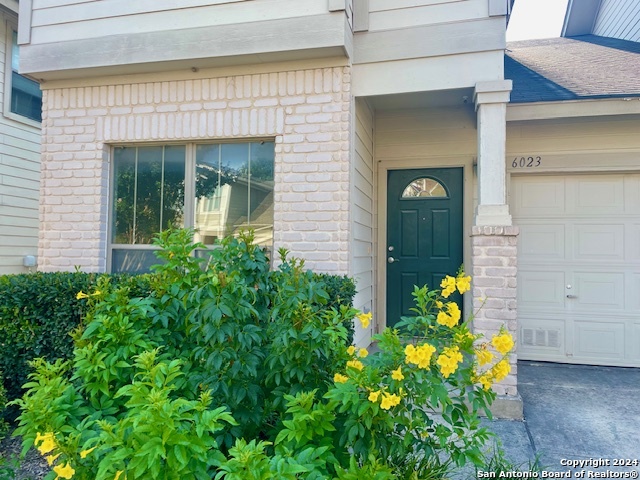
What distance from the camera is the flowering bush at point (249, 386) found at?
1.51m

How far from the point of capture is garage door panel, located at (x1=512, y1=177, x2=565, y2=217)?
15.7ft

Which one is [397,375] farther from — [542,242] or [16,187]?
[16,187]

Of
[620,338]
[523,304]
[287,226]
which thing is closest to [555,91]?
[523,304]

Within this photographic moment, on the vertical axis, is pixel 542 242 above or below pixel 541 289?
above

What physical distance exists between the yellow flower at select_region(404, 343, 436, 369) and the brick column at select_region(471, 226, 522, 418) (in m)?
1.93

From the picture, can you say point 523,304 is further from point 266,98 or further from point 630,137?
point 266,98

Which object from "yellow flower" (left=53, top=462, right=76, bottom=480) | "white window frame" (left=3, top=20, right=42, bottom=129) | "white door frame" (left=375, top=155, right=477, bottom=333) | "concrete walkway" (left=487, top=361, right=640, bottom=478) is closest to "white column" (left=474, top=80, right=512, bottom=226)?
"white door frame" (left=375, top=155, right=477, bottom=333)

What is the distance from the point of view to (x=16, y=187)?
6.36 meters

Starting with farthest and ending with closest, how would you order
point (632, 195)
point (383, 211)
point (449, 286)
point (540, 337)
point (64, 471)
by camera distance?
1. point (383, 211)
2. point (540, 337)
3. point (632, 195)
4. point (449, 286)
5. point (64, 471)

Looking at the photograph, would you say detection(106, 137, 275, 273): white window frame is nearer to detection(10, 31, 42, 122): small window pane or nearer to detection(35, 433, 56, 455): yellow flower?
detection(35, 433, 56, 455): yellow flower

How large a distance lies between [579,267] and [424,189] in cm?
194

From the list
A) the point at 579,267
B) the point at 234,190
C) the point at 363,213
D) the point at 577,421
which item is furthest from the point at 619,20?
the point at 234,190

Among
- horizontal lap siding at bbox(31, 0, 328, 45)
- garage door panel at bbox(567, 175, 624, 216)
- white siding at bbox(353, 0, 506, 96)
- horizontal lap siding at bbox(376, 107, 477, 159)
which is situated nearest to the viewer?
white siding at bbox(353, 0, 506, 96)

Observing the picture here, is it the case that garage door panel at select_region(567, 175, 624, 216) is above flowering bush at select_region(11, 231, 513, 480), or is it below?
above
